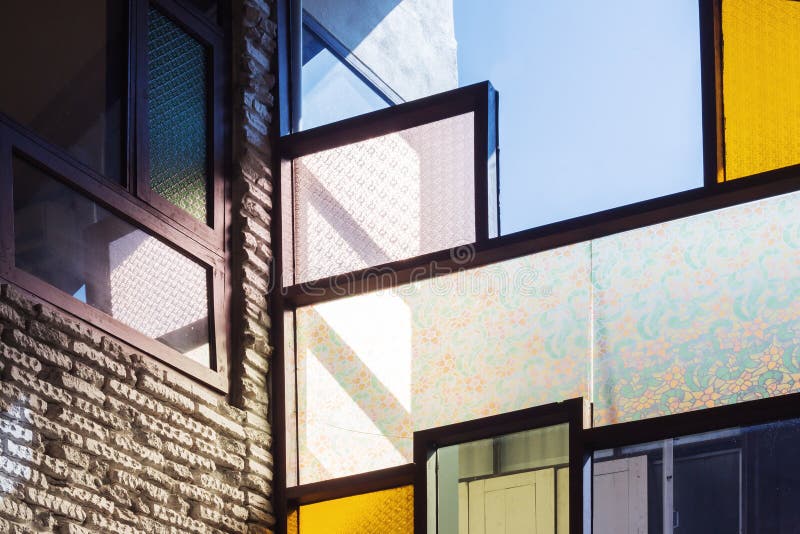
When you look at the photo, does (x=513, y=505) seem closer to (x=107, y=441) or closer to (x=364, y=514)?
(x=364, y=514)

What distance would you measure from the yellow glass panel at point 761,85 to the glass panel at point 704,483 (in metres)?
1.10

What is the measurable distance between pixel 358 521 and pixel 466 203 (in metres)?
1.48

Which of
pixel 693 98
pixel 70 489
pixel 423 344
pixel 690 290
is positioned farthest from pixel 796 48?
pixel 70 489

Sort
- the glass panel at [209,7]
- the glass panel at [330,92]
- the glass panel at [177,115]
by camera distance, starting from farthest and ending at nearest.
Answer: the glass panel at [330,92], the glass panel at [209,7], the glass panel at [177,115]

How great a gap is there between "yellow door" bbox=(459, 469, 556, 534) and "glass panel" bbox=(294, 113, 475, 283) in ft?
3.69

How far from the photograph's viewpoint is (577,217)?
537 cm

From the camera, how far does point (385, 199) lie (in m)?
5.87

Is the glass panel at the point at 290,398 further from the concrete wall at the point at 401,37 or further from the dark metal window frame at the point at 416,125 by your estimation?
the concrete wall at the point at 401,37

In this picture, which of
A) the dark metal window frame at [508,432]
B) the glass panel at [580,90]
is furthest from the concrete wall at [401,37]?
the dark metal window frame at [508,432]

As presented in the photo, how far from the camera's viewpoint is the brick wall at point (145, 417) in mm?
4402

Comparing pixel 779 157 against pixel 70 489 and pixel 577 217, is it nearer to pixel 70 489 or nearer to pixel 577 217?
pixel 577 217

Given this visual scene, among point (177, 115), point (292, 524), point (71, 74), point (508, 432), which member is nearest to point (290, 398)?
point (292, 524)

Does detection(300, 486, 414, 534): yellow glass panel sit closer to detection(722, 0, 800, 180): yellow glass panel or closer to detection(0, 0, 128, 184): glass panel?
detection(0, 0, 128, 184): glass panel

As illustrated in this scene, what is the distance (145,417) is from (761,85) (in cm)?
283
